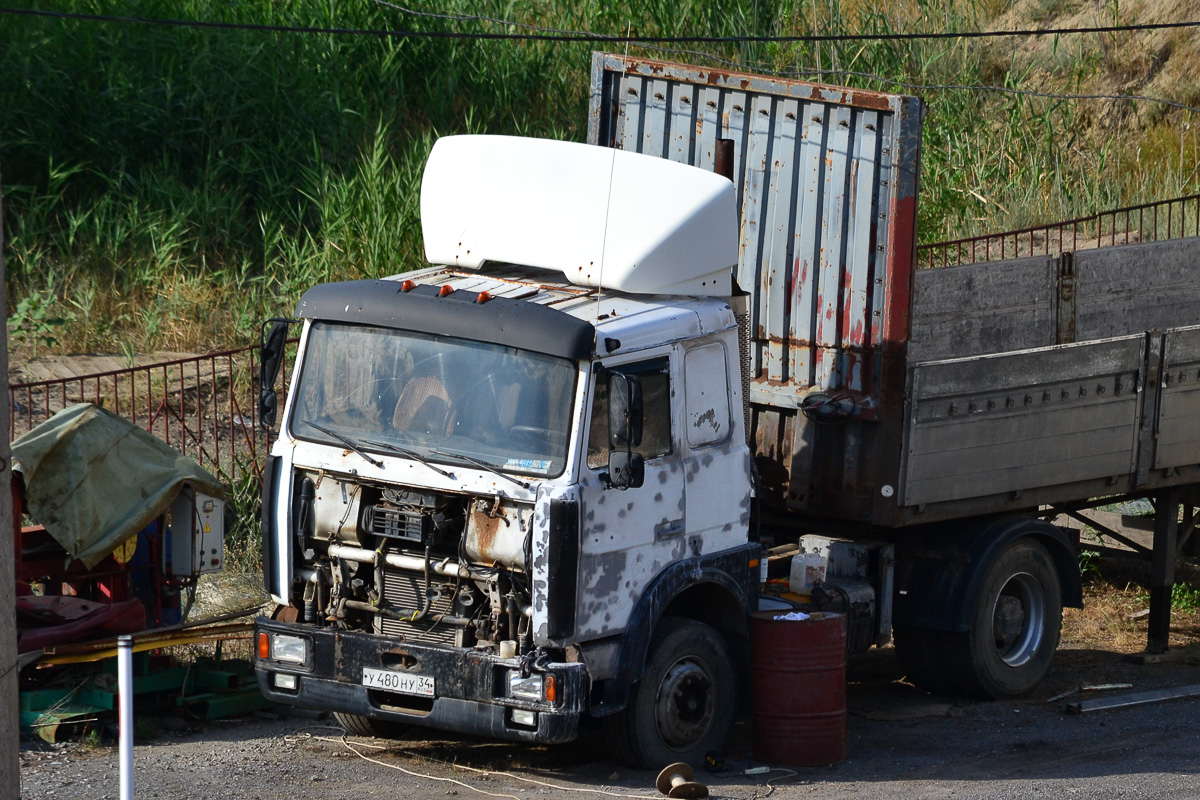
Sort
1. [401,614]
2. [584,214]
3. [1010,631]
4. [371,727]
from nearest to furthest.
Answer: [401,614] → [584,214] → [371,727] → [1010,631]

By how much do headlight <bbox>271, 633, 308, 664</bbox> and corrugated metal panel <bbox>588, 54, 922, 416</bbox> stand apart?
2842mm

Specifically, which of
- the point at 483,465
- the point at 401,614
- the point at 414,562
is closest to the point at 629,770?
the point at 401,614

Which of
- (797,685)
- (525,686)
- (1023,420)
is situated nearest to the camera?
(525,686)

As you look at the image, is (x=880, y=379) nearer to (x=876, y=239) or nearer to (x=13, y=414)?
(x=876, y=239)

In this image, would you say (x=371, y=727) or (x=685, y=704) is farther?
(x=371, y=727)

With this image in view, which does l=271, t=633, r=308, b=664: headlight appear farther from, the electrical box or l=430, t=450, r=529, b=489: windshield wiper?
the electrical box

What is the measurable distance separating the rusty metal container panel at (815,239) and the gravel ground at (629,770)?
128 cm

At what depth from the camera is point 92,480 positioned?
24.1 ft

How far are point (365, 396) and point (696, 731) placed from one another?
221cm

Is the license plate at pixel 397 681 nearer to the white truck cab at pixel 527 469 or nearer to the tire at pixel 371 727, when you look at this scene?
the white truck cab at pixel 527 469

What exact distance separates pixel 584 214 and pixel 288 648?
7.78ft

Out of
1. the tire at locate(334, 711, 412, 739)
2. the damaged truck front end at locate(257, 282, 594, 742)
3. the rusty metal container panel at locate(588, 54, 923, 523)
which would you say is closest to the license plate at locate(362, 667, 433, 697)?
the damaged truck front end at locate(257, 282, 594, 742)

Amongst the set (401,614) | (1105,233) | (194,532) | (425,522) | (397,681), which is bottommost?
(397,681)

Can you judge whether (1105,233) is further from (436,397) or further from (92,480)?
(92,480)
